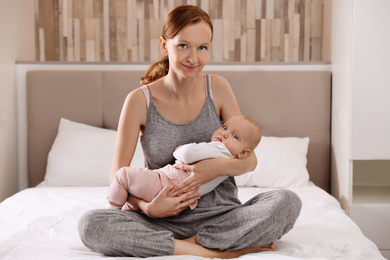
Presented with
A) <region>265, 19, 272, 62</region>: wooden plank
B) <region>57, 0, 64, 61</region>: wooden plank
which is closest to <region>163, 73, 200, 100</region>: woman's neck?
<region>265, 19, 272, 62</region>: wooden plank

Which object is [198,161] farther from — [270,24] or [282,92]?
[270,24]

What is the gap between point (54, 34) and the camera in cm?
324

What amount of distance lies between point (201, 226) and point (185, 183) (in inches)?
6.7

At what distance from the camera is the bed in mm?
2344

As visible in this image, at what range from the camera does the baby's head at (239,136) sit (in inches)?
63.2

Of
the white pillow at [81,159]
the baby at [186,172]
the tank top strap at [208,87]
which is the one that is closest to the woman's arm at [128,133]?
the baby at [186,172]

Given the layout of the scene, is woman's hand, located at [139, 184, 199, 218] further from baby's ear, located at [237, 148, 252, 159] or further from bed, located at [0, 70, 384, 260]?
bed, located at [0, 70, 384, 260]

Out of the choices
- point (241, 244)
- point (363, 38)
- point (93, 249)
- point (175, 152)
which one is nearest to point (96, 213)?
point (93, 249)

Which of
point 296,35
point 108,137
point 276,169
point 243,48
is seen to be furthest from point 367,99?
point 108,137

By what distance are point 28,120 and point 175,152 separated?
1.71 m

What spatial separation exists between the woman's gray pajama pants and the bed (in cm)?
52

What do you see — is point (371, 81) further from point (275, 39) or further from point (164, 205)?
point (164, 205)

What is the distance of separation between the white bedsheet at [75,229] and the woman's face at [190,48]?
2.05 feet

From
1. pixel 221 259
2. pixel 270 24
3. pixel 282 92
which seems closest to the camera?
pixel 221 259
